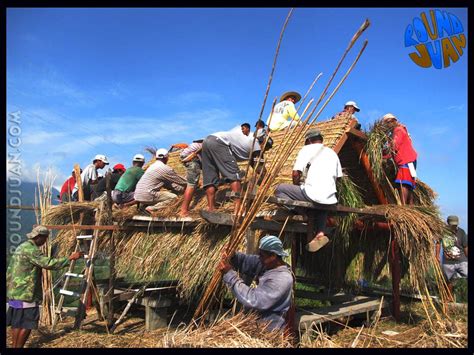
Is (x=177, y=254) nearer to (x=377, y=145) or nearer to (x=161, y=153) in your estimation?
(x=161, y=153)

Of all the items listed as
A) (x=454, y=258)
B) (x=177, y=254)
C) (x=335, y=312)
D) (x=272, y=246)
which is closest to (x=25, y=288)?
(x=177, y=254)

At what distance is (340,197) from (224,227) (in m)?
1.80

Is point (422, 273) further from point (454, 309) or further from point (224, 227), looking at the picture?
point (224, 227)

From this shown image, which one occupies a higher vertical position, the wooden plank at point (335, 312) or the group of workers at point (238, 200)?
the group of workers at point (238, 200)

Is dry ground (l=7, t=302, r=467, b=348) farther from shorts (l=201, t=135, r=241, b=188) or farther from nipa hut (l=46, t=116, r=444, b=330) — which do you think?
shorts (l=201, t=135, r=241, b=188)

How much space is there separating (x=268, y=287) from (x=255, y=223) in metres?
0.93

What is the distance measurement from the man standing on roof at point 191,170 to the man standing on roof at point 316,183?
1410 mm

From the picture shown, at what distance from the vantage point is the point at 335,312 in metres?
5.63

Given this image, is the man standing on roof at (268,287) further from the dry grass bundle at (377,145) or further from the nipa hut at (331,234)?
the dry grass bundle at (377,145)

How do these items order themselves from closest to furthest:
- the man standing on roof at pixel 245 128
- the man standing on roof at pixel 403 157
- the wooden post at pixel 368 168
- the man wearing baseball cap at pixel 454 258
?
the man standing on roof at pixel 245 128 < the man standing on roof at pixel 403 157 < the wooden post at pixel 368 168 < the man wearing baseball cap at pixel 454 258

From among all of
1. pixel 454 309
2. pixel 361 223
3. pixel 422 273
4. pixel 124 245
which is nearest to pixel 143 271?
pixel 124 245

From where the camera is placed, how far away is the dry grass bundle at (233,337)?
11.3ft

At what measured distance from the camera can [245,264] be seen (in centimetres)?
424

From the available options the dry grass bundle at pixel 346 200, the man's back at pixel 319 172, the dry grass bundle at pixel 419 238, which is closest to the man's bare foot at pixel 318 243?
the man's back at pixel 319 172
